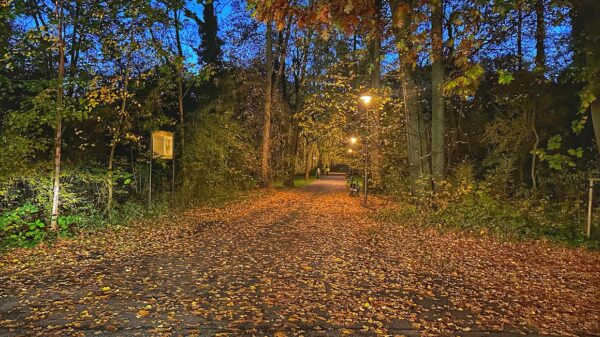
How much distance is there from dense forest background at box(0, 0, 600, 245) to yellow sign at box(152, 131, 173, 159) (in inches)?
20.3

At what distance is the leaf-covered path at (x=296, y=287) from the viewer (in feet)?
14.1

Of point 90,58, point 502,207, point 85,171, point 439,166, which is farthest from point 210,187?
point 502,207

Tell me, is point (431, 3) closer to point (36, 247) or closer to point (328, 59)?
point (36, 247)

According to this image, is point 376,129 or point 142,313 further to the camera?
point 376,129

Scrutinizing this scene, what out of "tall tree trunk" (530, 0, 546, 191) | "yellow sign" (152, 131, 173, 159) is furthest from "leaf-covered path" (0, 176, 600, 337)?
"tall tree trunk" (530, 0, 546, 191)

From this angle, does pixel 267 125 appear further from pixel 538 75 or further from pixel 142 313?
pixel 142 313

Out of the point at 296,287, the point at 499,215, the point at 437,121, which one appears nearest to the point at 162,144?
the point at 437,121

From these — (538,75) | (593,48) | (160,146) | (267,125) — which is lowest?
(160,146)

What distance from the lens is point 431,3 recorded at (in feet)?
22.5

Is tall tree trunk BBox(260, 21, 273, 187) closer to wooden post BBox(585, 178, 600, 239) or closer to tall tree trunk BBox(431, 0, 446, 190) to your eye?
tall tree trunk BBox(431, 0, 446, 190)

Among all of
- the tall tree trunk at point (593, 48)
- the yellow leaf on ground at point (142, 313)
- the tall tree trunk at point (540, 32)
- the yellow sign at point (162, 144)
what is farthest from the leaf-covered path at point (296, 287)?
the tall tree trunk at point (540, 32)

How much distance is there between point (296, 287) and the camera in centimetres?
561

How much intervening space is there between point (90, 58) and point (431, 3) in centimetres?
794

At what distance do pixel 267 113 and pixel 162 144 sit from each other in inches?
448
